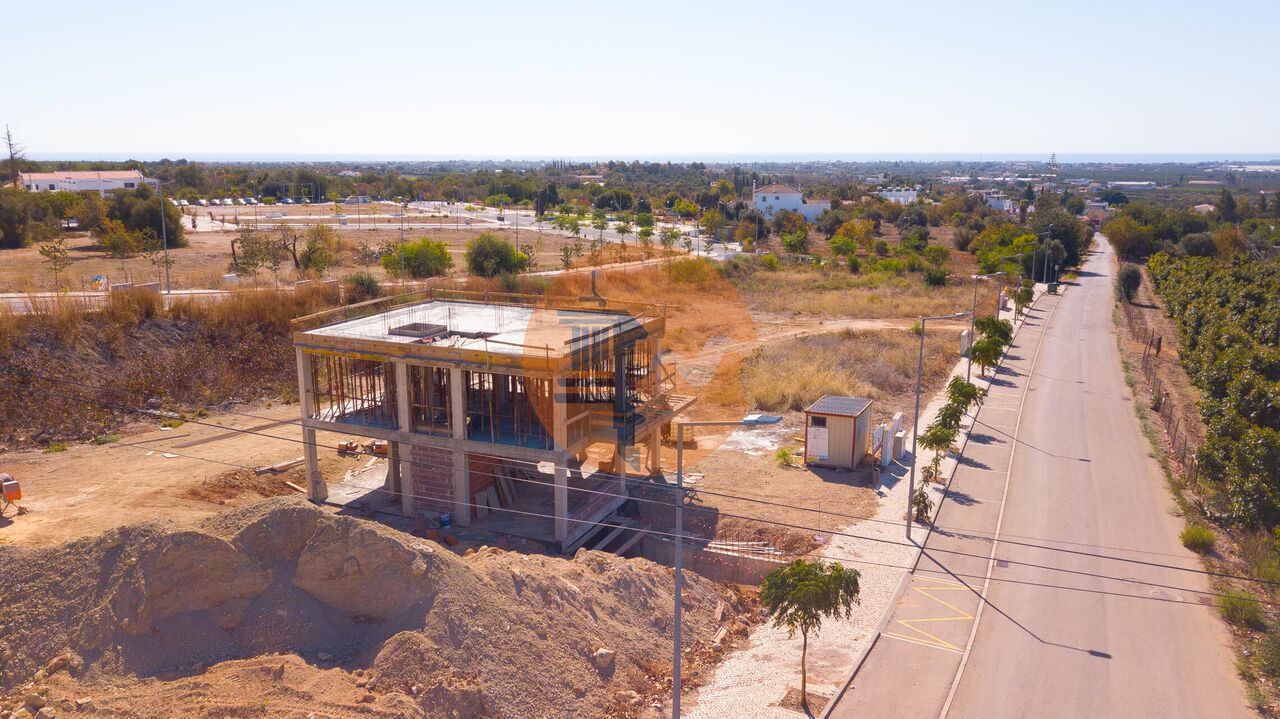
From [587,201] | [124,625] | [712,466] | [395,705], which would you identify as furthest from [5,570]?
[587,201]

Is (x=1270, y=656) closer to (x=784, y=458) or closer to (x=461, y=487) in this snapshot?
(x=784, y=458)

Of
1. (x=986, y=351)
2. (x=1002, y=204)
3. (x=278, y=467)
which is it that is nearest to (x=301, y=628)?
(x=278, y=467)

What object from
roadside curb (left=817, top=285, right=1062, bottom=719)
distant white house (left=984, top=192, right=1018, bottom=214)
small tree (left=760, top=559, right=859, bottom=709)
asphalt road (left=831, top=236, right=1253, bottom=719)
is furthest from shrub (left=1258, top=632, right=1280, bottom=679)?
Answer: distant white house (left=984, top=192, right=1018, bottom=214)

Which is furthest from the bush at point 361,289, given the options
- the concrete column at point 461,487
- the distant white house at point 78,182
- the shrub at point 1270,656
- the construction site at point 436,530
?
the distant white house at point 78,182

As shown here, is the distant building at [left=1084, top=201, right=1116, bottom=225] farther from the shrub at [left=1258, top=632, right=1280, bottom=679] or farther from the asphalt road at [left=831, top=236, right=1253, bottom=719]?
the shrub at [left=1258, top=632, right=1280, bottom=679]

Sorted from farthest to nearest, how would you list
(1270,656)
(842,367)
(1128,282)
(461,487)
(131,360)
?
(1128,282) → (842,367) → (131,360) → (461,487) → (1270,656)

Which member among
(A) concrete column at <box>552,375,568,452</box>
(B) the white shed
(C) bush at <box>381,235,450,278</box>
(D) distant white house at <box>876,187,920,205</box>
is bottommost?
(B) the white shed
